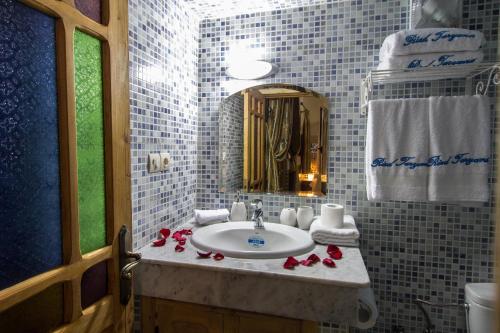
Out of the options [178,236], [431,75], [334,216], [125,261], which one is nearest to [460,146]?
[431,75]

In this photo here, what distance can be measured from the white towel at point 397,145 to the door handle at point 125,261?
1.07 metres

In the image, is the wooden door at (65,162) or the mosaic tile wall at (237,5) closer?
the wooden door at (65,162)

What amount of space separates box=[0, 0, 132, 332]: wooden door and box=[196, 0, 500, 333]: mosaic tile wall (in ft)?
3.10

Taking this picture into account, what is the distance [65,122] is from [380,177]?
4.13ft

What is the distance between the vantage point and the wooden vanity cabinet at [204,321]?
3.67ft

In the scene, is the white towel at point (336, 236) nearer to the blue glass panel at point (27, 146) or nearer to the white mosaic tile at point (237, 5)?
the blue glass panel at point (27, 146)

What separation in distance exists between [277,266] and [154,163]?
28.2 inches

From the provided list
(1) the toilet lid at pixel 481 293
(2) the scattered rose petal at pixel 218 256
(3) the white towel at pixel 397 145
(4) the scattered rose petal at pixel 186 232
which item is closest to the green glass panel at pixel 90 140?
(2) the scattered rose petal at pixel 218 256

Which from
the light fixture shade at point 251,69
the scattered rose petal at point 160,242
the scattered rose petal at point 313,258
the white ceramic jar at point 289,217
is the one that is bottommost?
the scattered rose petal at point 313,258

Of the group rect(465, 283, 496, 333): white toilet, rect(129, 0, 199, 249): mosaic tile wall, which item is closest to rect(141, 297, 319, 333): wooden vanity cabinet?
rect(129, 0, 199, 249): mosaic tile wall

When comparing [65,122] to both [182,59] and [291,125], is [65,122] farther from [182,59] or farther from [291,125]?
[291,125]

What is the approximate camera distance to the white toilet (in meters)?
1.33

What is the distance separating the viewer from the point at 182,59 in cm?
164

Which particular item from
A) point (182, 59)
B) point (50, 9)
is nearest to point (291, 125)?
point (182, 59)
